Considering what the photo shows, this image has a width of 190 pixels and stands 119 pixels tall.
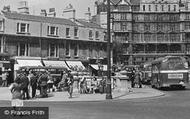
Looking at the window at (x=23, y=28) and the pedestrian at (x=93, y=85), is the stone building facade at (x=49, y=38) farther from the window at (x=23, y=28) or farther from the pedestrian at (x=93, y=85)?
the pedestrian at (x=93, y=85)

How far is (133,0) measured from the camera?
332ft

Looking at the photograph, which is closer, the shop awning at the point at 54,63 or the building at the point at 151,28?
the shop awning at the point at 54,63

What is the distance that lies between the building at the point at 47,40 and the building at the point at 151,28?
34.4 metres

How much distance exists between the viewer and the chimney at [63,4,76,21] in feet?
193

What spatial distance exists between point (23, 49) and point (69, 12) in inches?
592

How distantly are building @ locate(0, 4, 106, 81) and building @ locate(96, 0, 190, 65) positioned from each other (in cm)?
3443

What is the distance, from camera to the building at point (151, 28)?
92.3 m

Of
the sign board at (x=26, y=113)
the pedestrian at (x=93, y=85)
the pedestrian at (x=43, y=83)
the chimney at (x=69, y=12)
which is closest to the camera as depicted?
the sign board at (x=26, y=113)

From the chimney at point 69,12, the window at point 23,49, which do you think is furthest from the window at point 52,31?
the chimney at point 69,12

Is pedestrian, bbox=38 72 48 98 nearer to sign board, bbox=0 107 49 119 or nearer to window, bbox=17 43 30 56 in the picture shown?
sign board, bbox=0 107 49 119

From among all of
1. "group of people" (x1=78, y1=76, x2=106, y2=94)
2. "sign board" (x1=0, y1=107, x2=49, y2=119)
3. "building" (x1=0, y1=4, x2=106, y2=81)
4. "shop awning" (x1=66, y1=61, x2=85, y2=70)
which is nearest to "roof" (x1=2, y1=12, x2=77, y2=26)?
"building" (x1=0, y1=4, x2=106, y2=81)

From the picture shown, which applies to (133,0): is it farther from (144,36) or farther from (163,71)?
(163,71)

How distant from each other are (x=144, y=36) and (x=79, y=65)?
46.2 meters

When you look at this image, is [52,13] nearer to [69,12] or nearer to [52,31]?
[69,12]
